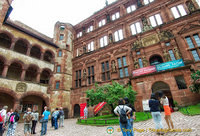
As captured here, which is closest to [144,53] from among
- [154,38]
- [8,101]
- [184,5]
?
[154,38]

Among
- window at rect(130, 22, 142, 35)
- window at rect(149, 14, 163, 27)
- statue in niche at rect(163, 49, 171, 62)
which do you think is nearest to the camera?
statue in niche at rect(163, 49, 171, 62)

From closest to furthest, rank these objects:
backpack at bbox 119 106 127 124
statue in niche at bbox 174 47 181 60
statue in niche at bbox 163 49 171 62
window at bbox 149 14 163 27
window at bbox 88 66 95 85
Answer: backpack at bbox 119 106 127 124 → statue in niche at bbox 174 47 181 60 → statue in niche at bbox 163 49 171 62 → window at bbox 149 14 163 27 → window at bbox 88 66 95 85

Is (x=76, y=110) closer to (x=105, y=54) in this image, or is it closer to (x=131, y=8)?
(x=105, y=54)

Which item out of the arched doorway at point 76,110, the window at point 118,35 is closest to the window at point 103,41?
the window at point 118,35

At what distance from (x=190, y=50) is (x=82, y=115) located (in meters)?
15.6

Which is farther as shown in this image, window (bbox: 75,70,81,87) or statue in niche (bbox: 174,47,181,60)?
window (bbox: 75,70,81,87)

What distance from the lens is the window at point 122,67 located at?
16.7 metres

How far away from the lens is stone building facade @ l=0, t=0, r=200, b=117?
12922 mm

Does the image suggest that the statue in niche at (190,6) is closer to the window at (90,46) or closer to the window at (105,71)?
the window at (105,71)

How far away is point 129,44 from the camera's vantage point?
57.5ft

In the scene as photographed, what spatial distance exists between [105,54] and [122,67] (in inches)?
165

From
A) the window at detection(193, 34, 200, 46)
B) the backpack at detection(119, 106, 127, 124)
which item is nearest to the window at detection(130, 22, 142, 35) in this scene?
the window at detection(193, 34, 200, 46)

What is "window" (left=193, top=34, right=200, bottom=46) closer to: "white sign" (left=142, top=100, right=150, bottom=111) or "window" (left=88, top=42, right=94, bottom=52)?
"white sign" (left=142, top=100, right=150, bottom=111)

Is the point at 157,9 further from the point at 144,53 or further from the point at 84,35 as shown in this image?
the point at 84,35
